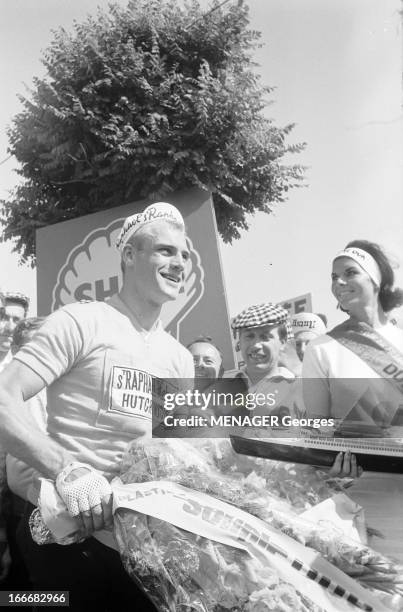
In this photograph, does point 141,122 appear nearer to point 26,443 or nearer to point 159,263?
point 159,263

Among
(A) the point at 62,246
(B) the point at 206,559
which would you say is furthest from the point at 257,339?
(A) the point at 62,246

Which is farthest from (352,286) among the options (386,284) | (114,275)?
(114,275)

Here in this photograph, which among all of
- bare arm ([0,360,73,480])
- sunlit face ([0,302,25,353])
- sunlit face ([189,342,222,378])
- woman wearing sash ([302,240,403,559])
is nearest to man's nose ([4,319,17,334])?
sunlit face ([0,302,25,353])

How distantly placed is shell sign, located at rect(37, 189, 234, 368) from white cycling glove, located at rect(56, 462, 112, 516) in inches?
44.7

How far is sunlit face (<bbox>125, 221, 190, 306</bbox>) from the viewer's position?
1405 millimetres

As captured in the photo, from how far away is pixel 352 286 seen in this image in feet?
4.77

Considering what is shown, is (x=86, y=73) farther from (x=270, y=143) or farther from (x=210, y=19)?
(x=270, y=143)

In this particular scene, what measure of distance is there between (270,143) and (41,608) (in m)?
1.67

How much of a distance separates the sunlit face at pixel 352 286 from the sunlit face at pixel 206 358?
43 centimetres

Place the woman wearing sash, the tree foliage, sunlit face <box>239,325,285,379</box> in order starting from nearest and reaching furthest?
the woman wearing sash
sunlit face <box>239,325,285,379</box>
the tree foliage

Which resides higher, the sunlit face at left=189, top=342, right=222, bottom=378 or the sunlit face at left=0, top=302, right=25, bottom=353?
the sunlit face at left=0, top=302, right=25, bottom=353

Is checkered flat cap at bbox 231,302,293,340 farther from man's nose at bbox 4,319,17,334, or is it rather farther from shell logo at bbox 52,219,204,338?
man's nose at bbox 4,319,17,334

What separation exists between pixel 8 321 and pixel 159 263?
42.2 inches

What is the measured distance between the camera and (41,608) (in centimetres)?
131
